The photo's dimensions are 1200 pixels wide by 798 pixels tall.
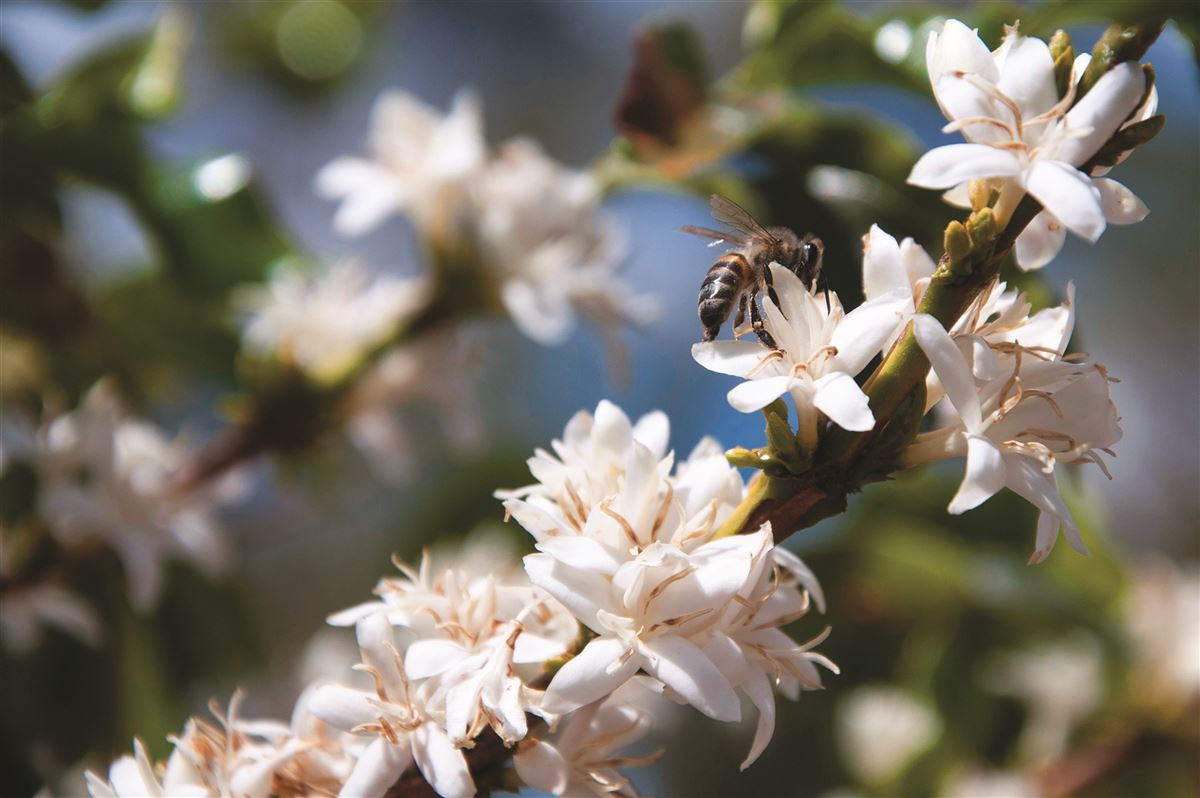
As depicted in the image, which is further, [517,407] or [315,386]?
[517,407]

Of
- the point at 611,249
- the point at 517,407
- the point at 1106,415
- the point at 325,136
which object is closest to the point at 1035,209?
the point at 1106,415

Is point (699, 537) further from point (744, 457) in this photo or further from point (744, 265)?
point (744, 265)

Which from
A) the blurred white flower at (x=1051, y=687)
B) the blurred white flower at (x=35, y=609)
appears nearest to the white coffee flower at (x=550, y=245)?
the blurred white flower at (x=35, y=609)

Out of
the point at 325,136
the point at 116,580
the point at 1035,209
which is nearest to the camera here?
the point at 1035,209

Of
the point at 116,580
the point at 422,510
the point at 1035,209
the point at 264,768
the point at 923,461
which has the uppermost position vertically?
the point at 1035,209

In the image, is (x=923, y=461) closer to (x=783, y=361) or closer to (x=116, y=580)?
(x=783, y=361)

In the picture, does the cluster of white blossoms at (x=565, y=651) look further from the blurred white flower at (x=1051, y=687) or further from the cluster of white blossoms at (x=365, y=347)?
the blurred white flower at (x=1051, y=687)
